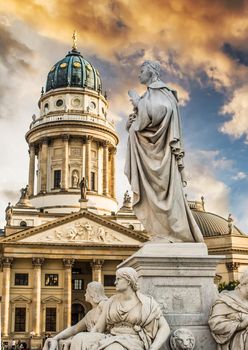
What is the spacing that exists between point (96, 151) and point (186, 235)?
6743 cm

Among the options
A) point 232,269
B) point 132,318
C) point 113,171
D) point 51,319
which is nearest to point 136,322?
point 132,318

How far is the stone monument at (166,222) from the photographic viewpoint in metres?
5.52

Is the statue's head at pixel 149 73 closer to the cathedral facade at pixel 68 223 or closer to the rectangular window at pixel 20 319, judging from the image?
the cathedral facade at pixel 68 223

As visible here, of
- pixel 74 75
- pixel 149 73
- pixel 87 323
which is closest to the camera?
pixel 87 323

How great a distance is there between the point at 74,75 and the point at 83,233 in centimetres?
2485

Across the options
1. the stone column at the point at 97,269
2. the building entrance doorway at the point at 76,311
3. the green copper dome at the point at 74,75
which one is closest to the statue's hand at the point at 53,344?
the stone column at the point at 97,269

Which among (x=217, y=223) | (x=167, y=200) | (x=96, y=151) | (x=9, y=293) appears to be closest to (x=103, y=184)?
(x=96, y=151)

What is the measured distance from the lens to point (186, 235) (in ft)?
19.4

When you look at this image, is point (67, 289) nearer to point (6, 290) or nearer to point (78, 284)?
point (78, 284)

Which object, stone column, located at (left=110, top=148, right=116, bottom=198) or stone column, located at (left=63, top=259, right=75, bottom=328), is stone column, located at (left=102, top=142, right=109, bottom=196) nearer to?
stone column, located at (left=110, top=148, right=116, bottom=198)

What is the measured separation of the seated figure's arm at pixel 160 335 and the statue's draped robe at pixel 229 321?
0.64m

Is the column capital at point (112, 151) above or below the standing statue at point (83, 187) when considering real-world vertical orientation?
above

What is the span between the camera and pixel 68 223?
60.1m

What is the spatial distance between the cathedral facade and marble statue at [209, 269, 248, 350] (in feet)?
158
